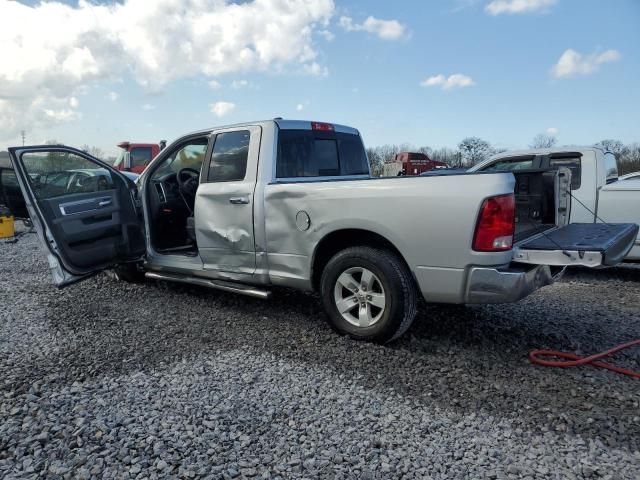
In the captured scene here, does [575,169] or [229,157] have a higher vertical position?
[229,157]

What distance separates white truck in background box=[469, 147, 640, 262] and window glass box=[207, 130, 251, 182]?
2913 millimetres

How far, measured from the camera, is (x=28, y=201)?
4184 mm

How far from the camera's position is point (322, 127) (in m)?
4.89

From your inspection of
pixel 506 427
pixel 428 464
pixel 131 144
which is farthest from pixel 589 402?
pixel 131 144

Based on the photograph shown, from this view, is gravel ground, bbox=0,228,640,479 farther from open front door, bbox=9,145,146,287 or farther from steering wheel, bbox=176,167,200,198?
steering wheel, bbox=176,167,200,198

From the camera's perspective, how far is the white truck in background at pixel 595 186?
236 inches

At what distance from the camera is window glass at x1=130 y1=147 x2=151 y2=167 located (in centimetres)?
1398

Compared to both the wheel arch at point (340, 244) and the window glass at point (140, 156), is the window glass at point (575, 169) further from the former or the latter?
the window glass at point (140, 156)

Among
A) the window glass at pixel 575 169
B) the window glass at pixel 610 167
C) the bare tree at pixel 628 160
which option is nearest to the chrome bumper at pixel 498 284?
the window glass at pixel 575 169

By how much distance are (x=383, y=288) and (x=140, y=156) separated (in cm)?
1230

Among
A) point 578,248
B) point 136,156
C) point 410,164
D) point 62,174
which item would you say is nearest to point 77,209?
point 62,174

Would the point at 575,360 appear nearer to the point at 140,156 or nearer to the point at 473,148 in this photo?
the point at 140,156

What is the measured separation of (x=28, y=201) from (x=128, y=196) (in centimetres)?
100

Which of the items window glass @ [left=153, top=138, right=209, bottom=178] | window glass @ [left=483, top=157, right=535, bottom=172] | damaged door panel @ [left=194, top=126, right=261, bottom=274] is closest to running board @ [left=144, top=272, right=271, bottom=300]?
damaged door panel @ [left=194, top=126, right=261, bottom=274]
